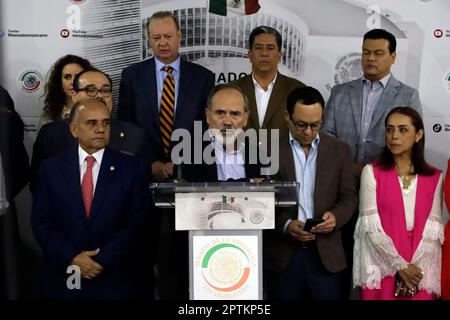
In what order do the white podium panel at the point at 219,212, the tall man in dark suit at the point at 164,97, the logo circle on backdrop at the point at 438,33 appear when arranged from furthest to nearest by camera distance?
the logo circle on backdrop at the point at 438,33, the tall man in dark suit at the point at 164,97, the white podium panel at the point at 219,212

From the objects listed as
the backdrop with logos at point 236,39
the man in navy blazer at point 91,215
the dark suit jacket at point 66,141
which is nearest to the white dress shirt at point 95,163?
the man in navy blazer at point 91,215

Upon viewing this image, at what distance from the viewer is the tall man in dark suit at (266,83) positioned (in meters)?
5.73

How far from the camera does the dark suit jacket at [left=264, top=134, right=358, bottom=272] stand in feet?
16.5

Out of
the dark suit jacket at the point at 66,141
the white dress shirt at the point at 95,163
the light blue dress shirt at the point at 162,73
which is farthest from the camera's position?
the light blue dress shirt at the point at 162,73

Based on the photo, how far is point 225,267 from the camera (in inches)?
168

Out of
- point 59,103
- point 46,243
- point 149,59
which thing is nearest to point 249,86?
point 149,59

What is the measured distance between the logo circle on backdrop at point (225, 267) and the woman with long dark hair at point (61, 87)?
74.2 inches

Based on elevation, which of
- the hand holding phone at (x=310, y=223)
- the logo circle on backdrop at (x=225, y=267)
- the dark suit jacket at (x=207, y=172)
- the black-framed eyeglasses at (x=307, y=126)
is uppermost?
the black-framed eyeglasses at (x=307, y=126)

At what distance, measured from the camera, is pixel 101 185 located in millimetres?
4906

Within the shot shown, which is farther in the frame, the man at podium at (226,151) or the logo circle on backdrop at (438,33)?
the logo circle on backdrop at (438,33)

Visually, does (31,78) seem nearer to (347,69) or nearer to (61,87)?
(61,87)

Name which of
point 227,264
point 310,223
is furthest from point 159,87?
point 227,264

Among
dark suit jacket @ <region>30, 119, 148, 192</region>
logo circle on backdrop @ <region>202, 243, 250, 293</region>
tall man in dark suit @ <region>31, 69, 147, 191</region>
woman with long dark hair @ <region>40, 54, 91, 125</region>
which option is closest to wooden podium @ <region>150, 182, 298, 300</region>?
logo circle on backdrop @ <region>202, 243, 250, 293</region>

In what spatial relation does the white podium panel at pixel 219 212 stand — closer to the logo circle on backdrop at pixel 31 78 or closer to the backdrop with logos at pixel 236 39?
the backdrop with logos at pixel 236 39
